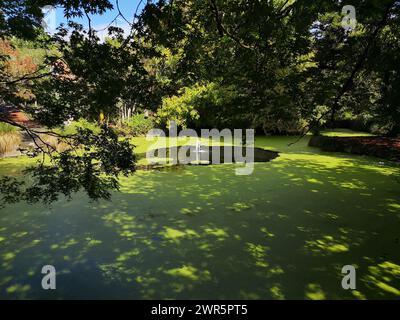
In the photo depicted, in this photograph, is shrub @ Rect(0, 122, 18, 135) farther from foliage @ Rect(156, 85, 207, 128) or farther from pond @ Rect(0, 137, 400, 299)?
pond @ Rect(0, 137, 400, 299)

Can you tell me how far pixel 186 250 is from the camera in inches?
120

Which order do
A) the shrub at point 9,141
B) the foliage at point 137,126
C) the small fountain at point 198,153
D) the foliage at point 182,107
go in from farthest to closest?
the foliage at point 137,126 < the foliage at point 182,107 < the shrub at point 9,141 < the small fountain at point 198,153

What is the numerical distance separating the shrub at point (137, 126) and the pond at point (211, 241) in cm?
879

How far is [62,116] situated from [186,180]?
9.60 feet

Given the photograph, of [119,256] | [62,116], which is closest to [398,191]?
[119,256]

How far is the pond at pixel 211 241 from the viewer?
8.04 ft

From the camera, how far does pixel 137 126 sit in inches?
552

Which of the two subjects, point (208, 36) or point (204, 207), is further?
point (204, 207)
